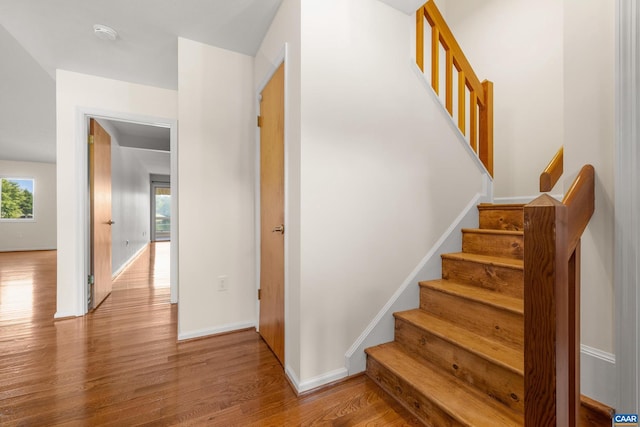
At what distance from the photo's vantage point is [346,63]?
1704mm

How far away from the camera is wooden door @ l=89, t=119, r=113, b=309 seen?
2944 millimetres

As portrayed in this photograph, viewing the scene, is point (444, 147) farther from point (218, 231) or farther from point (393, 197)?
point (218, 231)

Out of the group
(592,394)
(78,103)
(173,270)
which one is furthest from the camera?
(173,270)

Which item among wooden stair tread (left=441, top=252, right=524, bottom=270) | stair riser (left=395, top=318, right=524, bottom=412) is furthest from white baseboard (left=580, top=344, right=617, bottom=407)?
Answer: wooden stair tread (left=441, top=252, right=524, bottom=270)

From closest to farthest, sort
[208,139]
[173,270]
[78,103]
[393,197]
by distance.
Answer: [393,197] < [208,139] < [78,103] < [173,270]

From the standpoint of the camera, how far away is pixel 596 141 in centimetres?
121

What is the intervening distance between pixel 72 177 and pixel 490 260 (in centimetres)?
379

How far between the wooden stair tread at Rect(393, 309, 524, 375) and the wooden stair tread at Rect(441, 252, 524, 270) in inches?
17.0

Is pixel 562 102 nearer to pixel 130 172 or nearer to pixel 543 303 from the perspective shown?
pixel 543 303

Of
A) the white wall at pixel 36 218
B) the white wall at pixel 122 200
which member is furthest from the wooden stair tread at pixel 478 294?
the white wall at pixel 36 218

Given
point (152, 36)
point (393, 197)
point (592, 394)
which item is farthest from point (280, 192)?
point (592, 394)

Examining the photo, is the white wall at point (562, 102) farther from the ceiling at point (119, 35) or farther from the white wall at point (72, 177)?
the white wall at point (72, 177)

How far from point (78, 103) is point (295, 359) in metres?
3.24

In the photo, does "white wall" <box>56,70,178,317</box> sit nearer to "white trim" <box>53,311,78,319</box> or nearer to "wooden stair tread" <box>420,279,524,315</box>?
"white trim" <box>53,311,78,319</box>
